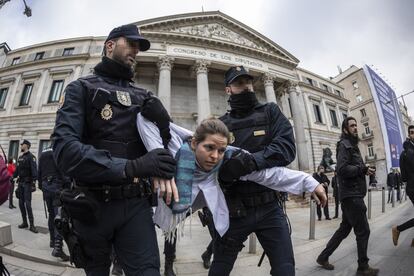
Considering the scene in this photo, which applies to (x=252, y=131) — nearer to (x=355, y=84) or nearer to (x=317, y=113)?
(x=317, y=113)

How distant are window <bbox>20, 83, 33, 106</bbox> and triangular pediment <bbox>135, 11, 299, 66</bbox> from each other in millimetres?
11362

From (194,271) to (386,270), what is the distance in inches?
103

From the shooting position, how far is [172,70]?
851 inches

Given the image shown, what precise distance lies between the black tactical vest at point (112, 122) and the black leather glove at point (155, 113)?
0.15m

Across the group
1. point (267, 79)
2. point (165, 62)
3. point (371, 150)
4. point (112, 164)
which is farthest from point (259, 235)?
point (371, 150)

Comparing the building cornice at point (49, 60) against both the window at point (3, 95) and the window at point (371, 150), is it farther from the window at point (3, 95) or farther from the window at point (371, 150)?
the window at point (371, 150)

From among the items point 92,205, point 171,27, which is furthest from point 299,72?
point 92,205

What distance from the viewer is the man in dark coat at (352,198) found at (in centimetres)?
301

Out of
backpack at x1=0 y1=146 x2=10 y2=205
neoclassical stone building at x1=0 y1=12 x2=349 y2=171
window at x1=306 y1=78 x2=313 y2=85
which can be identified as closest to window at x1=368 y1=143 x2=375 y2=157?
window at x1=306 y1=78 x2=313 y2=85

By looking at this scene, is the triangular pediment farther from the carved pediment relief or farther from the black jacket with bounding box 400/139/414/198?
the black jacket with bounding box 400/139/414/198

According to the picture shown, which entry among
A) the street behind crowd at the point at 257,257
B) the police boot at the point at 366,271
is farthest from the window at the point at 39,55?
the police boot at the point at 366,271

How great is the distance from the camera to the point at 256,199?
6.14 feet

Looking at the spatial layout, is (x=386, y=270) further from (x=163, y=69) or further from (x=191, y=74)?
(x=191, y=74)

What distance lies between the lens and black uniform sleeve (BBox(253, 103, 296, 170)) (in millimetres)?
1787
